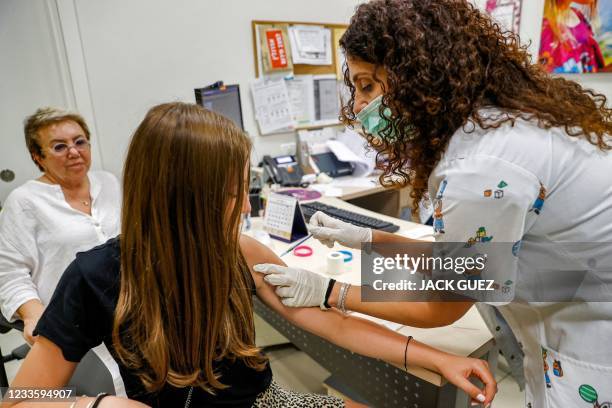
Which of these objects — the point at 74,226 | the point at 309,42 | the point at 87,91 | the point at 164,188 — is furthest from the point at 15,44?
the point at 164,188

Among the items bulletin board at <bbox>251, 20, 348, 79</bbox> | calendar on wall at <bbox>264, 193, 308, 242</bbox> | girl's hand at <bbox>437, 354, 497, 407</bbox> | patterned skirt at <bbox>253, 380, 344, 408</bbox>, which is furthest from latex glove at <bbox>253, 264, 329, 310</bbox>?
bulletin board at <bbox>251, 20, 348, 79</bbox>

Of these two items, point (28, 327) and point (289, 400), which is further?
point (28, 327)

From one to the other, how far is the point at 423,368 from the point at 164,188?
0.70 meters

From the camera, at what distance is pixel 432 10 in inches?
33.5

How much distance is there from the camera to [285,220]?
1.69m

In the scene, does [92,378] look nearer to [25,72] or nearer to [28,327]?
[28,327]

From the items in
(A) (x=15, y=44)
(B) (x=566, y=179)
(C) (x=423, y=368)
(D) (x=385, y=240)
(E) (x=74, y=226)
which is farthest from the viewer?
(A) (x=15, y=44)

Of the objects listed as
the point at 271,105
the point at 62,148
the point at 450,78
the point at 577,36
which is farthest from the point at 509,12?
the point at 62,148

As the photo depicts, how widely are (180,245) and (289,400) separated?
1.76 feet

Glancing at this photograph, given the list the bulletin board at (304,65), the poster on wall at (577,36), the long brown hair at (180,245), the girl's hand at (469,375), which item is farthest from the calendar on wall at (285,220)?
the poster on wall at (577,36)

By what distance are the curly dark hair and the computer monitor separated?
1.37 m

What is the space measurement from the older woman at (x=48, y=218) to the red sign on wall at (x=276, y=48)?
4.43 feet

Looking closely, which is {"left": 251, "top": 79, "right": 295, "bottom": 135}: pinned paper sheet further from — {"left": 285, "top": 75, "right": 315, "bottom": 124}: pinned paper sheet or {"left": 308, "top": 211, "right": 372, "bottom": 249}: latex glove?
{"left": 308, "top": 211, "right": 372, "bottom": 249}: latex glove

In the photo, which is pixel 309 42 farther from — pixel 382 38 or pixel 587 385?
pixel 587 385
